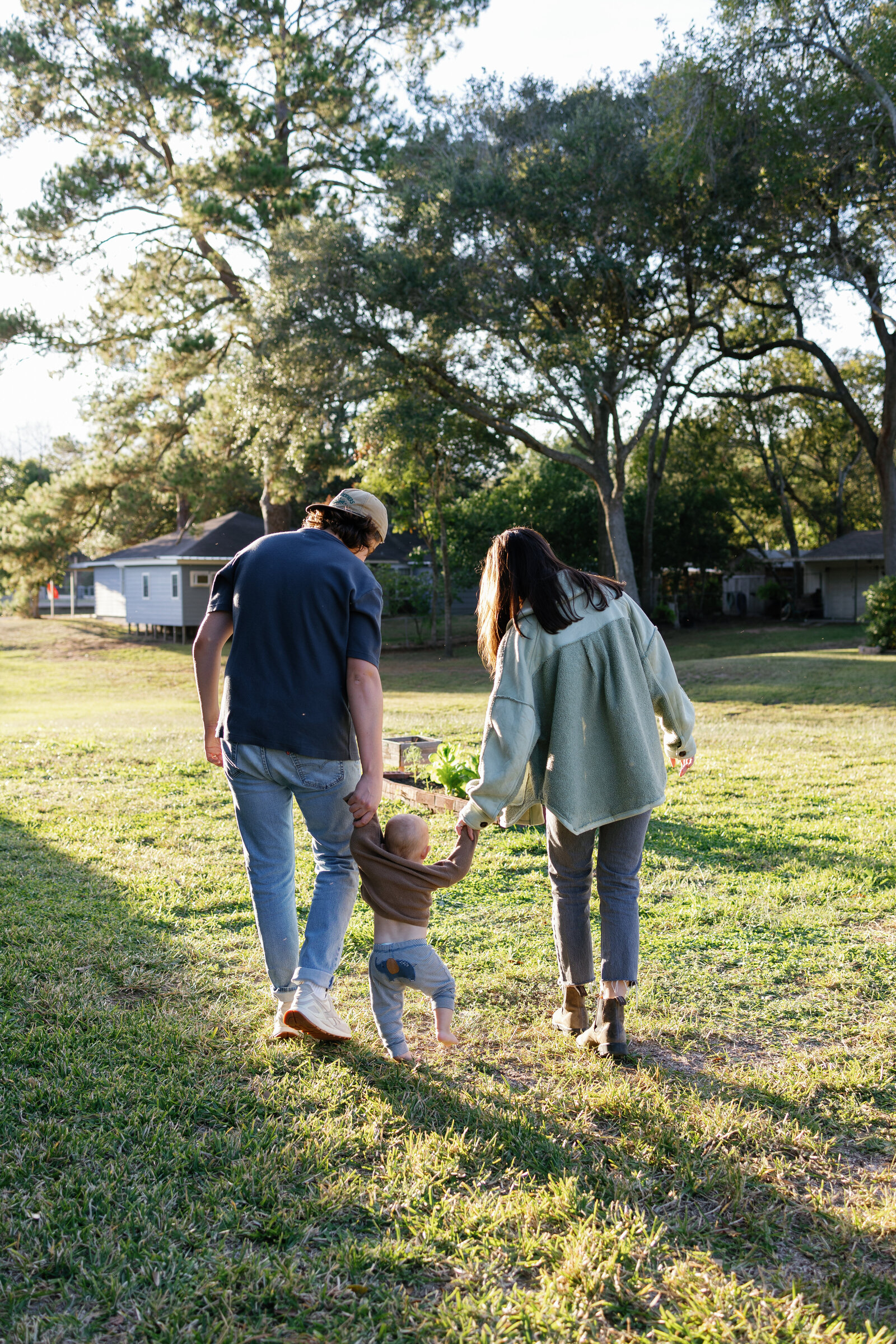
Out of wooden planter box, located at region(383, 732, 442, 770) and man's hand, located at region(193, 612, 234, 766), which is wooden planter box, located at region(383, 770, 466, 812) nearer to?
wooden planter box, located at region(383, 732, 442, 770)

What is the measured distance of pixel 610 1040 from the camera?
3.09m

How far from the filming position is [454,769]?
6.32 meters

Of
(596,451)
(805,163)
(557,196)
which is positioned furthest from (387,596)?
(805,163)

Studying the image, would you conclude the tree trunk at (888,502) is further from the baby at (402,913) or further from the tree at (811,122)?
the baby at (402,913)

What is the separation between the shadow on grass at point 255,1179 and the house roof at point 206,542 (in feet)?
95.6

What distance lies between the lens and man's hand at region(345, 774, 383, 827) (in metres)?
2.99

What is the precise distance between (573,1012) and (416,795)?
3.39m

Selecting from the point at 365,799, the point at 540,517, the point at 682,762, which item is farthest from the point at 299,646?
the point at 540,517

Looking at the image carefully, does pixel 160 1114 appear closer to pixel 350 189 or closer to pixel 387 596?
pixel 350 189

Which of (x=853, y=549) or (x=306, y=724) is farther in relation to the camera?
(x=853, y=549)

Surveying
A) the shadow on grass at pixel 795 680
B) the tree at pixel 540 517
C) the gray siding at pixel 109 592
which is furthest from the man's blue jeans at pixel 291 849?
the gray siding at pixel 109 592

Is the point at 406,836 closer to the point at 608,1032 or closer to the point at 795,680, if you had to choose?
the point at 608,1032

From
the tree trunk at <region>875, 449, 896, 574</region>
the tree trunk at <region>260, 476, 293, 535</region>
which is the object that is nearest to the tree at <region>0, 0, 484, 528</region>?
the tree trunk at <region>260, 476, 293, 535</region>

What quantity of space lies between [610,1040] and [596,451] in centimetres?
2022
